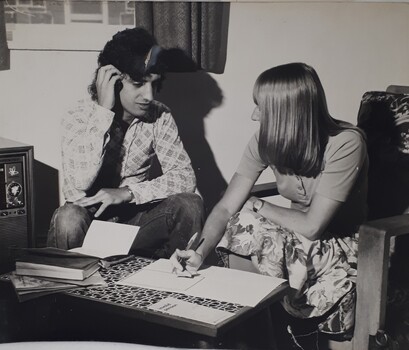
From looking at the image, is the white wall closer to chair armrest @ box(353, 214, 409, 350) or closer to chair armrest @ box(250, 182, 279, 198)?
chair armrest @ box(250, 182, 279, 198)

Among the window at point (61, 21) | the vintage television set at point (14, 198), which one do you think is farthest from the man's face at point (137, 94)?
the vintage television set at point (14, 198)

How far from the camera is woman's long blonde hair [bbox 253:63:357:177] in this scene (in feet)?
4.17

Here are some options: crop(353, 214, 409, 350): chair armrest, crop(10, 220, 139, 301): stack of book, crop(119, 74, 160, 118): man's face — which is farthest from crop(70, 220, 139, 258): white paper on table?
crop(353, 214, 409, 350): chair armrest

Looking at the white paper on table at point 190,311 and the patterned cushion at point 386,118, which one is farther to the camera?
the patterned cushion at point 386,118

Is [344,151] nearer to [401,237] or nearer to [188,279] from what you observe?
[401,237]

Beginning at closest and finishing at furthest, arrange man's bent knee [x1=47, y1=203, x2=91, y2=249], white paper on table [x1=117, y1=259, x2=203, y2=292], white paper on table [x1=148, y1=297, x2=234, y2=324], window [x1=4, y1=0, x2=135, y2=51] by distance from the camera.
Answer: white paper on table [x1=148, y1=297, x2=234, y2=324]
white paper on table [x1=117, y1=259, x2=203, y2=292]
window [x1=4, y1=0, x2=135, y2=51]
man's bent knee [x1=47, y1=203, x2=91, y2=249]

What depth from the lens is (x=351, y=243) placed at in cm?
133

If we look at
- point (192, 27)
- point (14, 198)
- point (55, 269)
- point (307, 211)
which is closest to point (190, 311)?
point (55, 269)

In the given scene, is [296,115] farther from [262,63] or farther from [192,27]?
[192,27]

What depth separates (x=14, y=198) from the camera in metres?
1.31

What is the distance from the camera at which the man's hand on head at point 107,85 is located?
1.32 metres

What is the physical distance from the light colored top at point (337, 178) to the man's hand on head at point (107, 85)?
1.08 ft

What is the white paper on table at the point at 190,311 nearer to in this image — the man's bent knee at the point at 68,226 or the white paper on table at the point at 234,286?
the white paper on table at the point at 234,286

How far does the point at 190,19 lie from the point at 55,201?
510 millimetres
